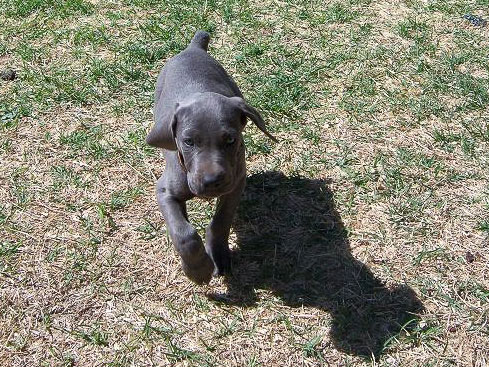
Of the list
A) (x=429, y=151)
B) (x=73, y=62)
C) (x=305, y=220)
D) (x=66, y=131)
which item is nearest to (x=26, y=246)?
(x=66, y=131)

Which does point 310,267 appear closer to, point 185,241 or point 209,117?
point 185,241

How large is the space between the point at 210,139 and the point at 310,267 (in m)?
1.25

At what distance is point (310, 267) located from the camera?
491 centimetres

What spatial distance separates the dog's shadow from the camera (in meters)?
4.48

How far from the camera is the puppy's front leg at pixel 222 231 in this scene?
15.9ft

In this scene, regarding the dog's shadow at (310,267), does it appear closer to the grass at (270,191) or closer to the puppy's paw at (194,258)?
the grass at (270,191)

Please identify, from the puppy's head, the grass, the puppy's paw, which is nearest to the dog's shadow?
the grass

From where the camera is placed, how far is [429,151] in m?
5.98

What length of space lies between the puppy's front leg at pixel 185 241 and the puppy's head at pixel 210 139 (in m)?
0.29

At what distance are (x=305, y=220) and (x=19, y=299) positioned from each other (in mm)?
2158

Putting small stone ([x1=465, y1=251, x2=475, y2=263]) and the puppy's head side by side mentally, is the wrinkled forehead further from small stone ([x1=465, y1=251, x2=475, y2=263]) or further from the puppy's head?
small stone ([x1=465, y1=251, x2=475, y2=263])

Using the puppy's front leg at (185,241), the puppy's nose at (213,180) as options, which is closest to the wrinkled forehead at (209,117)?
the puppy's nose at (213,180)

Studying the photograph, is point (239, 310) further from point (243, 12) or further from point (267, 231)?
point (243, 12)

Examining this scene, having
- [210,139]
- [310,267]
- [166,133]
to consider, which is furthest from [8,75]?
[310,267]
